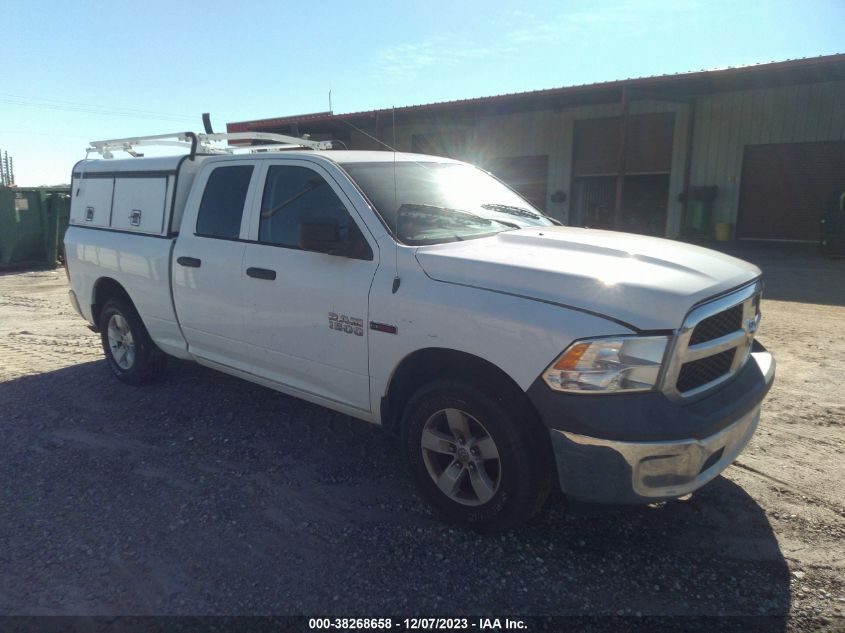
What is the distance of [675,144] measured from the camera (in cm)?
1820

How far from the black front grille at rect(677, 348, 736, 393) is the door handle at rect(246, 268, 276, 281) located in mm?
2494

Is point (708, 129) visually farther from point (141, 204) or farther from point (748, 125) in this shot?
point (141, 204)

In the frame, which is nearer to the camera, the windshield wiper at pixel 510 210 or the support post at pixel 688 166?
the windshield wiper at pixel 510 210

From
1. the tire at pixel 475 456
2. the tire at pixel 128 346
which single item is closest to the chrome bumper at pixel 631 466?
the tire at pixel 475 456

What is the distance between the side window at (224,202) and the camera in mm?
4383

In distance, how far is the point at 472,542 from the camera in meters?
3.14

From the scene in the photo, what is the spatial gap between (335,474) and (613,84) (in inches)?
574

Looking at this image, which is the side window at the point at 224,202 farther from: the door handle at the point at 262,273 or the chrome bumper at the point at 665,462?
the chrome bumper at the point at 665,462

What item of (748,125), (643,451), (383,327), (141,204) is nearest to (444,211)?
(383,327)

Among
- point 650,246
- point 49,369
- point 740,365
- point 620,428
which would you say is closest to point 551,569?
point 620,428

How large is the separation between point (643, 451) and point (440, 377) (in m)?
1.06

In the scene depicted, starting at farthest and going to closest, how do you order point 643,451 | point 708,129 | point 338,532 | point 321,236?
point 708,129, point 321,236, point 338,532, point 643,451

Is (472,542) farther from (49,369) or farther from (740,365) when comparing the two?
(49,369)

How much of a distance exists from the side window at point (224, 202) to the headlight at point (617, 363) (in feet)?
Result: 8.85
